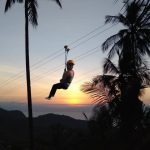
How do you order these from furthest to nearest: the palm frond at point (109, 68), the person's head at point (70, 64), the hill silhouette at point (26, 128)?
the hill silhouette at point (26, 128)
the palm frond at point (109, 68)
the person's head at point (70, 64)

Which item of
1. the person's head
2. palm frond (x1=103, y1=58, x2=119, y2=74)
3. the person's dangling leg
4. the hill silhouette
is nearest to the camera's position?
the person's head

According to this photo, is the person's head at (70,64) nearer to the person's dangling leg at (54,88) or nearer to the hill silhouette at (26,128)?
the person's dangling leg at (54,88)

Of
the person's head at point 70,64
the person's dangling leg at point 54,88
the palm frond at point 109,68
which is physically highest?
the palm frond at point 109,68

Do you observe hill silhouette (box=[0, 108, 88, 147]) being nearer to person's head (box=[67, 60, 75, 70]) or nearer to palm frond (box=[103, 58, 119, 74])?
palm frond (box=[103, 58, 119, 74])

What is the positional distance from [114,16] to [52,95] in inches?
740

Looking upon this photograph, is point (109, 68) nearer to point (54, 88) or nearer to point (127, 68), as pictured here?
point (127, 68)

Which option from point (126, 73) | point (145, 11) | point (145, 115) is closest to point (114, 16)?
point (126, 73)

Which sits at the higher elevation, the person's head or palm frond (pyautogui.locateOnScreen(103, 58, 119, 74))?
palm frond (pyautogui.locateOnScreen(103, 58, 119, 74))

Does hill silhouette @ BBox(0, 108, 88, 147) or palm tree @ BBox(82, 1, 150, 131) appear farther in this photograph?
hill silhouette @ BBox(0, 108, 88, 147)

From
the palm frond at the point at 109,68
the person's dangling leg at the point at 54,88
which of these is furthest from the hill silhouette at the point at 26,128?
the person's dangling leg at the point at 54,88

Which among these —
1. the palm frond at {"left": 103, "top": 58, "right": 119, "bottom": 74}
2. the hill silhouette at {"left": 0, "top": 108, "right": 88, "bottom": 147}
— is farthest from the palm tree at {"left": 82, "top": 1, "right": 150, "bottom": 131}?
the hill silhouette at {"left": 0, "top": 108, "right": 88, "bottom": 147}

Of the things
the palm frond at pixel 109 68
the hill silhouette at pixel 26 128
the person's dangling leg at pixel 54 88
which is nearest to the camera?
Result: the person's dangling leg at pixel 54 88

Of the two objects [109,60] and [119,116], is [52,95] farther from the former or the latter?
[109,60]

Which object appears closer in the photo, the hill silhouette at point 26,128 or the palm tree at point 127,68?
the palm tree at point 127,68
